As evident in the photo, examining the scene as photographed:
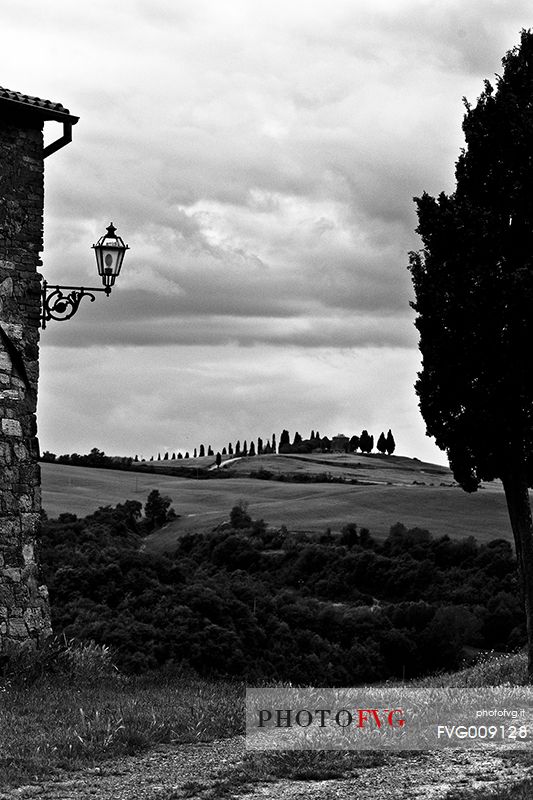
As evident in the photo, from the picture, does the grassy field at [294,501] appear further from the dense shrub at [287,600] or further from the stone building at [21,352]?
the stone building at [21,352]

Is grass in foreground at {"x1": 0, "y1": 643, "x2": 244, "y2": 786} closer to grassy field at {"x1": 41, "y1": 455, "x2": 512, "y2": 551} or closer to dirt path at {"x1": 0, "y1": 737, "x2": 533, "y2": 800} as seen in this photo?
dirt path at {"x1": 0, "y1": 737, "x2": 533, "y2": 800}

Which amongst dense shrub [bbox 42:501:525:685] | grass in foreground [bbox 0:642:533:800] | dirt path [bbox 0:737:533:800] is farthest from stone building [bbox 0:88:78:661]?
dirt path [bbox 0:737:533:800]

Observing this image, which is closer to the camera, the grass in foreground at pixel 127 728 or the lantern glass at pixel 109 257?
the grass in foreground at pixel 127 728

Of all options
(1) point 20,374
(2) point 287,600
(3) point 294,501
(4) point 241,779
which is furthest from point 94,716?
(3) point 294,501

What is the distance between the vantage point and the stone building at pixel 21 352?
13.9m

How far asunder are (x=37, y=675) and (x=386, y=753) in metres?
5.31

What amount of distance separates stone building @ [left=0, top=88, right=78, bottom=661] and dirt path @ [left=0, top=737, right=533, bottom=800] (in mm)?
5507

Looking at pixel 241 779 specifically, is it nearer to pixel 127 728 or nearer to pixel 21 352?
pixel 127 728

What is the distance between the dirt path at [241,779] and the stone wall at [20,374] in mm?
5481

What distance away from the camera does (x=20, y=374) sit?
1430 centimetres

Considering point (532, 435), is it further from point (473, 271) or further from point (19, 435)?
point (19, 435)

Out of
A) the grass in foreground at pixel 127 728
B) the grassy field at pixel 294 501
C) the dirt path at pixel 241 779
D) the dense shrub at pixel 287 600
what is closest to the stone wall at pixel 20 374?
the grass in foreground at pixel 127 728

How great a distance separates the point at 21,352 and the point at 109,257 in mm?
1849

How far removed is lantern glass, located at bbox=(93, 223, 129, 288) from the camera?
48.4 feet
